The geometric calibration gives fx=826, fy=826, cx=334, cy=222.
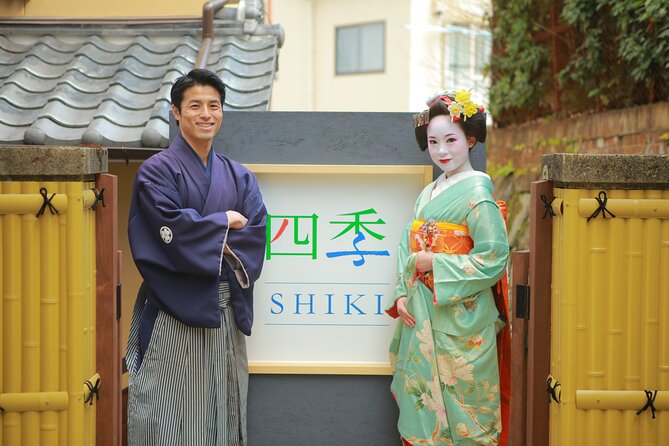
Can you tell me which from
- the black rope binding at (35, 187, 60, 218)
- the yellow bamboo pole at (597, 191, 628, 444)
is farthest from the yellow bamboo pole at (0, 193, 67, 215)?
the yellow bamboo pole at (597, 191, 628, 444)

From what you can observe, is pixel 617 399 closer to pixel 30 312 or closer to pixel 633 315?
pixel 633 315

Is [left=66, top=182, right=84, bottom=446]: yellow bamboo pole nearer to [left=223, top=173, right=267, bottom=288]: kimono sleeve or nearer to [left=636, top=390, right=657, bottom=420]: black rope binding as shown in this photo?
[left=223, top=173, right=267, bottom=288]: kimono sleeve

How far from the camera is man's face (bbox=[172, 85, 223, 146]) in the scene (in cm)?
404

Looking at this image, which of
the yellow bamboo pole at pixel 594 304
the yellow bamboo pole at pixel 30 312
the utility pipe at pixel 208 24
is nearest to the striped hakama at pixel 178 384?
the yellow bamboo pole at pixel 30 312

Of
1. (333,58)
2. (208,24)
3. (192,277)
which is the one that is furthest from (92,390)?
(333,58)

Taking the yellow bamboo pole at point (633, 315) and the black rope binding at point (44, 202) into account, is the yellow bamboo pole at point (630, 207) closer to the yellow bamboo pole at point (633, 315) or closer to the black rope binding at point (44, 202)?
the yellow bamboo pole at point (633, 315)

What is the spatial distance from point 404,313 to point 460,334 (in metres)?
0.33

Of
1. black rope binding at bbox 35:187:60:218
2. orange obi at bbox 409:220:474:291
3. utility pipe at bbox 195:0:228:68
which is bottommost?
orange obi at bbox 409:220:474:291

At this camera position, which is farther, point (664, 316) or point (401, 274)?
point (401, 274)

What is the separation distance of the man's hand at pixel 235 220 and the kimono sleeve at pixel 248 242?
0.03 m

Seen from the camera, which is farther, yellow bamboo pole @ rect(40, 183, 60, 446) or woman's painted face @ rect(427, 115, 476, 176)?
woman's painted face @ rect(427, 115, 476, 176)

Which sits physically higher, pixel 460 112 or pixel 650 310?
pixel 460 112

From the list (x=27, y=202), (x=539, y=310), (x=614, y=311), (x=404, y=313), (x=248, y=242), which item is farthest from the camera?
(x=404, y=313)

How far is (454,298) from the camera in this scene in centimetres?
393
